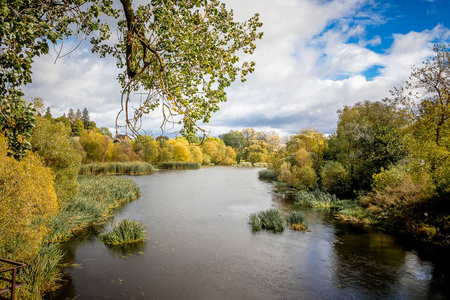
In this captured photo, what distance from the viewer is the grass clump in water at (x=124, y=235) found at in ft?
32.9

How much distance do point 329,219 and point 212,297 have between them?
1076 centimetres

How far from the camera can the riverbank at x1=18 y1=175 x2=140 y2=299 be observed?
6.00 meters

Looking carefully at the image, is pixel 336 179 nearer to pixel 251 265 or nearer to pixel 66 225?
pixel 251 265

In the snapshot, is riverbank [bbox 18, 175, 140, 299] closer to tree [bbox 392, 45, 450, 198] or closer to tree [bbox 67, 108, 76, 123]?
tree [bbox 392, 45, 450, 198]

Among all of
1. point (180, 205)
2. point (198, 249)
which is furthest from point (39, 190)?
point (180, 205)

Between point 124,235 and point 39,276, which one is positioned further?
point 124,235

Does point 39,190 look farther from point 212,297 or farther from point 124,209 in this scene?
point 124,209

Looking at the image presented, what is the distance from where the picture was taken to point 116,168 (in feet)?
123

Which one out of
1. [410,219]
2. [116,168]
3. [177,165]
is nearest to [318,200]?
[410,219]

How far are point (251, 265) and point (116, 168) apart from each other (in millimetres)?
Result: 33542

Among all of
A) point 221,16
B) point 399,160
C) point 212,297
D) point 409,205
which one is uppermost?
point 221,16

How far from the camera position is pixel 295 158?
85.3 feet

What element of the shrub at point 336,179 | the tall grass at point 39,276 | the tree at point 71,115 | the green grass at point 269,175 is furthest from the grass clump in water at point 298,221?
the tree at point 71,115

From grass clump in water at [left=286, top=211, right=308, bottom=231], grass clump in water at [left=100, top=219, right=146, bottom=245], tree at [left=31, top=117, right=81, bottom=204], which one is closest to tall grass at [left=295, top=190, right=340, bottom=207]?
grass clump in water at [left=286, top=211, right=308, bottom=231]
